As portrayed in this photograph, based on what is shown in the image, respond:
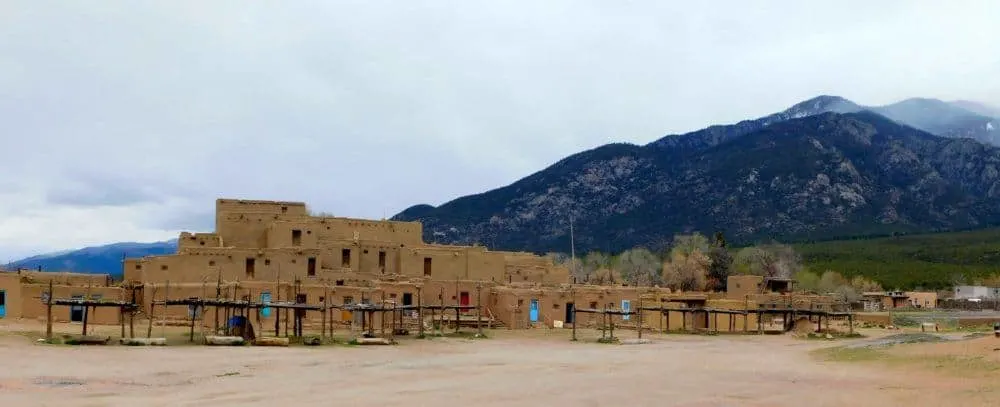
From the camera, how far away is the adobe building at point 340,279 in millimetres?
47062

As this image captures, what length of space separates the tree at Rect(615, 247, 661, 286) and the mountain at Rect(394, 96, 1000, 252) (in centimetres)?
2960

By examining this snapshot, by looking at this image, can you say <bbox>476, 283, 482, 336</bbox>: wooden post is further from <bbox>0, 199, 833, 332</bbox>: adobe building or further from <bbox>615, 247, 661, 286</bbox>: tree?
<bbox>615, 247, 661, 286</bbox>: tree

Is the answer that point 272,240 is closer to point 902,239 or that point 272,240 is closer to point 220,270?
point 220,270

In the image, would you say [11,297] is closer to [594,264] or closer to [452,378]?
[452,378]

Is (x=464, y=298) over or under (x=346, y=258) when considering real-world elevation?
under

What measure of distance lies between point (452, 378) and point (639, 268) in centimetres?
8125

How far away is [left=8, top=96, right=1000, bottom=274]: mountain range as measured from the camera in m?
148

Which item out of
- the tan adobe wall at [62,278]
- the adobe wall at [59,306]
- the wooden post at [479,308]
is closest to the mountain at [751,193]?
the wooden post at [479,308]

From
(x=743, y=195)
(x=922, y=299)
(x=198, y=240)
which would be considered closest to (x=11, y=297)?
(x=198, y=240)

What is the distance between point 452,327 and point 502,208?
384ft

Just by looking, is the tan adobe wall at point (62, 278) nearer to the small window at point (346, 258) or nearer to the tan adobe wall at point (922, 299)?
the small window at point (346, 258)

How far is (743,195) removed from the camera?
15212 centimetres

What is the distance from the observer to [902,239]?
137500 millimetres

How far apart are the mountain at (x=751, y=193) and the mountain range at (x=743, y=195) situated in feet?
0.87
